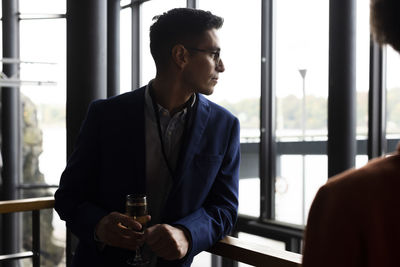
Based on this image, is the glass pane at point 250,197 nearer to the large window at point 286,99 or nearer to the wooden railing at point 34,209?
the large window at point 286,99

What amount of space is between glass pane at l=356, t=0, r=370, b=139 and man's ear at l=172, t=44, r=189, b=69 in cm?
224

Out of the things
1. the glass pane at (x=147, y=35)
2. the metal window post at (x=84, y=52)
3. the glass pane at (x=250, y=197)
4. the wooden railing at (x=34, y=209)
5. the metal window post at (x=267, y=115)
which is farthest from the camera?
the glass pane at (x=147, y=35)

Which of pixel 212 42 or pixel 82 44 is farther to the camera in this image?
pixel 82 44

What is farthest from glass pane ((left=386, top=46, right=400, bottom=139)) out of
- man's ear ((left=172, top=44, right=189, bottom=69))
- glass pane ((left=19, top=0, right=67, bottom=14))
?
glass pane ((left=19, top=0, right=67, bottom=14))

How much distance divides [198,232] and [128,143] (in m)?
0.39

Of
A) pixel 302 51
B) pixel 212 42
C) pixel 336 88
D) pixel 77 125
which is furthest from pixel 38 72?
pixel 212 42

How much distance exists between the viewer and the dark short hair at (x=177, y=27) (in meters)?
1.73

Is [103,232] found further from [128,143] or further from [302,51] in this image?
[302,51]

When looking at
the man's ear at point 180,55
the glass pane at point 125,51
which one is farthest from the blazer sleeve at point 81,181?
the glass pane at point 125,51

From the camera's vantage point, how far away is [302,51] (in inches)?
169

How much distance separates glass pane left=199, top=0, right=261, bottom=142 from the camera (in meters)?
4.64

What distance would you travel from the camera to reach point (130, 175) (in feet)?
5.28

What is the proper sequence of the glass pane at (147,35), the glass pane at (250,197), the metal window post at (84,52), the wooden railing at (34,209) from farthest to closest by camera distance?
the glass pane at (147,35), the glass pane at (250,197), the metal window post at (84,52), the wooden railing at (34,209)

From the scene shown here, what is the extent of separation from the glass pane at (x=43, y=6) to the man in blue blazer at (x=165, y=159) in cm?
520
